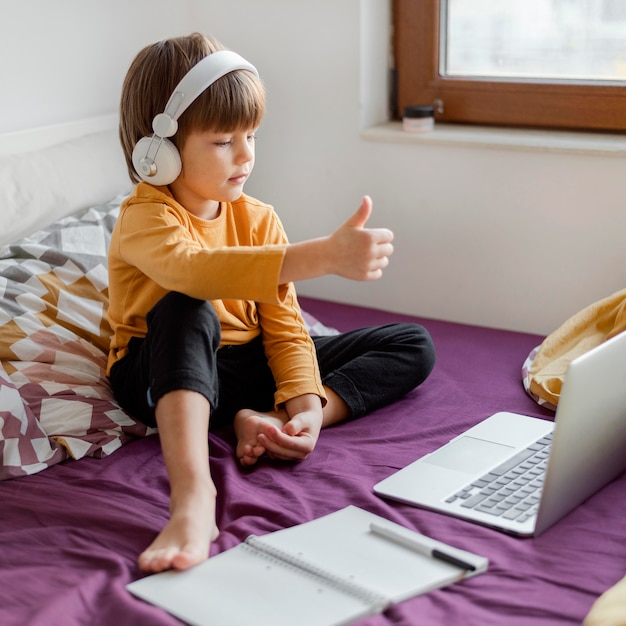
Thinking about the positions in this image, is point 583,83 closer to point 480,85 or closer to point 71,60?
point 480,85

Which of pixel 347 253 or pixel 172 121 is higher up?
pixel 172 121

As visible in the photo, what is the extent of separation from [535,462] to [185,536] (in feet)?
1.64

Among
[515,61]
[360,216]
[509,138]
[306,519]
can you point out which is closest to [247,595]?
[306,519]

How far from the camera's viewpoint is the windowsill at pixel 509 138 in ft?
5.85

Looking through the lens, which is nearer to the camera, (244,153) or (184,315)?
(184,315)

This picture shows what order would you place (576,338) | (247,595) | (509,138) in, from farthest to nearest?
(509,138) → (576,338) → (247,595)

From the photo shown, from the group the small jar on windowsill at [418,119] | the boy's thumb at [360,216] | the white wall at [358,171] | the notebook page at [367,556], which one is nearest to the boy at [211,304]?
the boy's thumb at [360,216]

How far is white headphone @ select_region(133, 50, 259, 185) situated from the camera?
132 centimetres

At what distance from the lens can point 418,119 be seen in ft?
6.47

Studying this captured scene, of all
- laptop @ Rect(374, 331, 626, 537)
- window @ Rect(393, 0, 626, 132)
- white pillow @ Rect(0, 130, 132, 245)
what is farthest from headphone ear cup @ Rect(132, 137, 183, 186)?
window @ Rect(393, 0, 626, 132)

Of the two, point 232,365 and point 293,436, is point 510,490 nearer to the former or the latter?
point 293,436

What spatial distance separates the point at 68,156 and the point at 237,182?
0.55 meters

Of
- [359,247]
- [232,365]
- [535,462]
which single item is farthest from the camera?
[232,365]

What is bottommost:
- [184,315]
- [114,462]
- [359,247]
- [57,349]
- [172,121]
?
[114,462]
